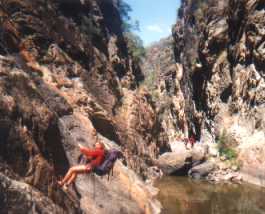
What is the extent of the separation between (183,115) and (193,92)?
9.51 meters

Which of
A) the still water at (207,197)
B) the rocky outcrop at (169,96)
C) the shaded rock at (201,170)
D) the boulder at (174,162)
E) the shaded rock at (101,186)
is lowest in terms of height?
the still water at (207,197)

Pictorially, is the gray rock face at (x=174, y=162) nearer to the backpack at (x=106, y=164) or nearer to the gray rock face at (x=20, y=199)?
the backpack at (x=106, y=164)

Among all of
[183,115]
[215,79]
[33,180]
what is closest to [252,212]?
[33,180]

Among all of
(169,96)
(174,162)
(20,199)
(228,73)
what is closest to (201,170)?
(174,162)

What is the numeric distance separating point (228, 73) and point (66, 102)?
27194mm

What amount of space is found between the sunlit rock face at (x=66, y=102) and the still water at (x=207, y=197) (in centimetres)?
143

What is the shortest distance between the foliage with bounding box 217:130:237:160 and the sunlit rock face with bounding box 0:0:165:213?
534cm

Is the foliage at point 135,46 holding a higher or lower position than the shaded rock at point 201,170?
higher

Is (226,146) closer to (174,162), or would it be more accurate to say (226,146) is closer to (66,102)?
(174,162)

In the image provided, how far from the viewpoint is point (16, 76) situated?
444 inches

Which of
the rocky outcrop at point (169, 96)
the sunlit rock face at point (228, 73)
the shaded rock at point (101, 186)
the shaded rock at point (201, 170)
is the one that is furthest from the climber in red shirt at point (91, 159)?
the rocky outcrop at point (169, 96)

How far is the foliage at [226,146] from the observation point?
34406 mm

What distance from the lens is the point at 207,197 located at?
23.1 m

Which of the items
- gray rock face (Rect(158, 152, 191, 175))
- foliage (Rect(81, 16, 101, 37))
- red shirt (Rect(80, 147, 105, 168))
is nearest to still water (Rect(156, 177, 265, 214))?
gray rock face (Rect(158, 152, 191, 175))
